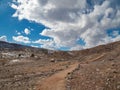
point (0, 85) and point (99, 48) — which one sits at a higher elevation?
point (99, 48)

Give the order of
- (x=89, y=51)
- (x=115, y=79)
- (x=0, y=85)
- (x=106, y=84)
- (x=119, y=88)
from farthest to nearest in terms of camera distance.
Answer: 1. (x=89, y=51)
2. (x=0, y=85)
3. (x=115, y=79)
4. (x=106, y=84)
5. (x=119, y=88)

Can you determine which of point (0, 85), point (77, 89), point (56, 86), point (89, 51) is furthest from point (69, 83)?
point (89, 51)

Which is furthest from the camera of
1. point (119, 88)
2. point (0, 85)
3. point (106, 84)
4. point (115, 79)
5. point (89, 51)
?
point (89, 51)

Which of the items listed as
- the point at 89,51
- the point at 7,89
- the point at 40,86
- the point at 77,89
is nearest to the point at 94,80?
the point at 77,89

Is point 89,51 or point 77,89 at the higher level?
point 89,51

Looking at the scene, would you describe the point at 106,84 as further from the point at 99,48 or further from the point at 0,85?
the point at 99,48

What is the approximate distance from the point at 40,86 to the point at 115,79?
32.3ft

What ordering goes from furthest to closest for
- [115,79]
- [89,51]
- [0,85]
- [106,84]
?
[89,51] → [0,85] → [115,79] → [106,84]

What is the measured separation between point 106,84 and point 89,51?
91.1 m

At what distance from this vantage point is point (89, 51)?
4779 inches

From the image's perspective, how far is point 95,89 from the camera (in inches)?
1151

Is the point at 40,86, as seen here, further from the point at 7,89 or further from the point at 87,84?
the point at 87,84

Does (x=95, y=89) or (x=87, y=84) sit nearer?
(x=95, y=89)

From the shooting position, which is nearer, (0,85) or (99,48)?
(0,85)
